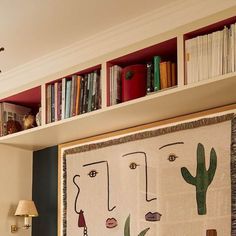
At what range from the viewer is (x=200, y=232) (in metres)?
3.18

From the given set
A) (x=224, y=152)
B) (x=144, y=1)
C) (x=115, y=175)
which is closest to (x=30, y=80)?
(x=115, y=175)

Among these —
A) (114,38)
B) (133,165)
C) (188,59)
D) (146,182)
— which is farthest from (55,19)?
(146,182)

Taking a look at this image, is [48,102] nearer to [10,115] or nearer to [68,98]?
[68,98]

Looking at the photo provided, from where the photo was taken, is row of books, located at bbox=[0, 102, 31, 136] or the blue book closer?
the blue book

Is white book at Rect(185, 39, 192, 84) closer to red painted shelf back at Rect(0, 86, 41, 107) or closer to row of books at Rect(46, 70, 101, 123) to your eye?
row of books at Rect(46, 70, 101, 123)

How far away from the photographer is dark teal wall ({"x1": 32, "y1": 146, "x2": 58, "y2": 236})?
414 centimetres

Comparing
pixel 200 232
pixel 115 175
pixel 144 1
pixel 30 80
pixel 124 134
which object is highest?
pixel 144 1

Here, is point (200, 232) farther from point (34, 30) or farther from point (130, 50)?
point (34, 30)

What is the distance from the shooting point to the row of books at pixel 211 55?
283 centimetres

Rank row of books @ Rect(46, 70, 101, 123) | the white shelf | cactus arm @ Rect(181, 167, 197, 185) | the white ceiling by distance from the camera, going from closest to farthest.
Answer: the white shelf, the white ceiling, cactus arm @ Rect(181, 167, 197, 185), row of books @ Rect(46, 70, 101, 123)

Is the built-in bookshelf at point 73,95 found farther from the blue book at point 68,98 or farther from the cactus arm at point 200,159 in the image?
the cactus arm at point 200,159

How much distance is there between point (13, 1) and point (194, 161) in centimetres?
149

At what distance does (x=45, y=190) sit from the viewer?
13.9ft

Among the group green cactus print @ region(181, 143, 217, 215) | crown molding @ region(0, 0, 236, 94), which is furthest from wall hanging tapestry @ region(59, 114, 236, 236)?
crown molding @ region(0, 0, 236, 94)
